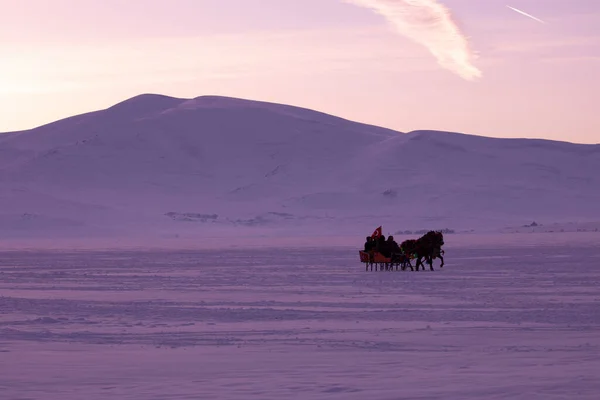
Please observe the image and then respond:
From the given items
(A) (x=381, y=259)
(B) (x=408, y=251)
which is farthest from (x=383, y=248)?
(B) (x=408, y=251)

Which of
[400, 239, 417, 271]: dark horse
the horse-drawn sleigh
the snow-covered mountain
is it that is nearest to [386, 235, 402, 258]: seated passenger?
the horse-drawn sleigh

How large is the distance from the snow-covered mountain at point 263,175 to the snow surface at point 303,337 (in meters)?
68.0

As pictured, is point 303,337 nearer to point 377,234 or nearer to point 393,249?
point 393,249

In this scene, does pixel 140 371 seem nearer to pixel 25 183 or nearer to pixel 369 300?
pixel 369 300

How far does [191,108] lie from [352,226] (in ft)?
206

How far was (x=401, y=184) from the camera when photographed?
130 metres

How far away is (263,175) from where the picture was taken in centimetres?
13788

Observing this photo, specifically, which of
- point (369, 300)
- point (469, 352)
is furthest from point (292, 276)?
point (469, 352)

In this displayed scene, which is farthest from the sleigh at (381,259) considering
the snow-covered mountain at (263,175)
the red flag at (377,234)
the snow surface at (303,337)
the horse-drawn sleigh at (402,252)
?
the snow-covered mountain at (263,175)

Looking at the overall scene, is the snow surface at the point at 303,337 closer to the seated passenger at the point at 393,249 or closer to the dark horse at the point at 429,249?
the dark horse at the point at 429,249

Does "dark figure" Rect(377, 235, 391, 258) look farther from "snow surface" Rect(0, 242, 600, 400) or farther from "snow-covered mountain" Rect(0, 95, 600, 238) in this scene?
"snow-covered mountain" Rect(0, 95, 600, 238)

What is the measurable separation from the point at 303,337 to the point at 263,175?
401 feet

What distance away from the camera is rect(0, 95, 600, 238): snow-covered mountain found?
10825 centimetres

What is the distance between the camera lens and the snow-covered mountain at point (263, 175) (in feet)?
355
